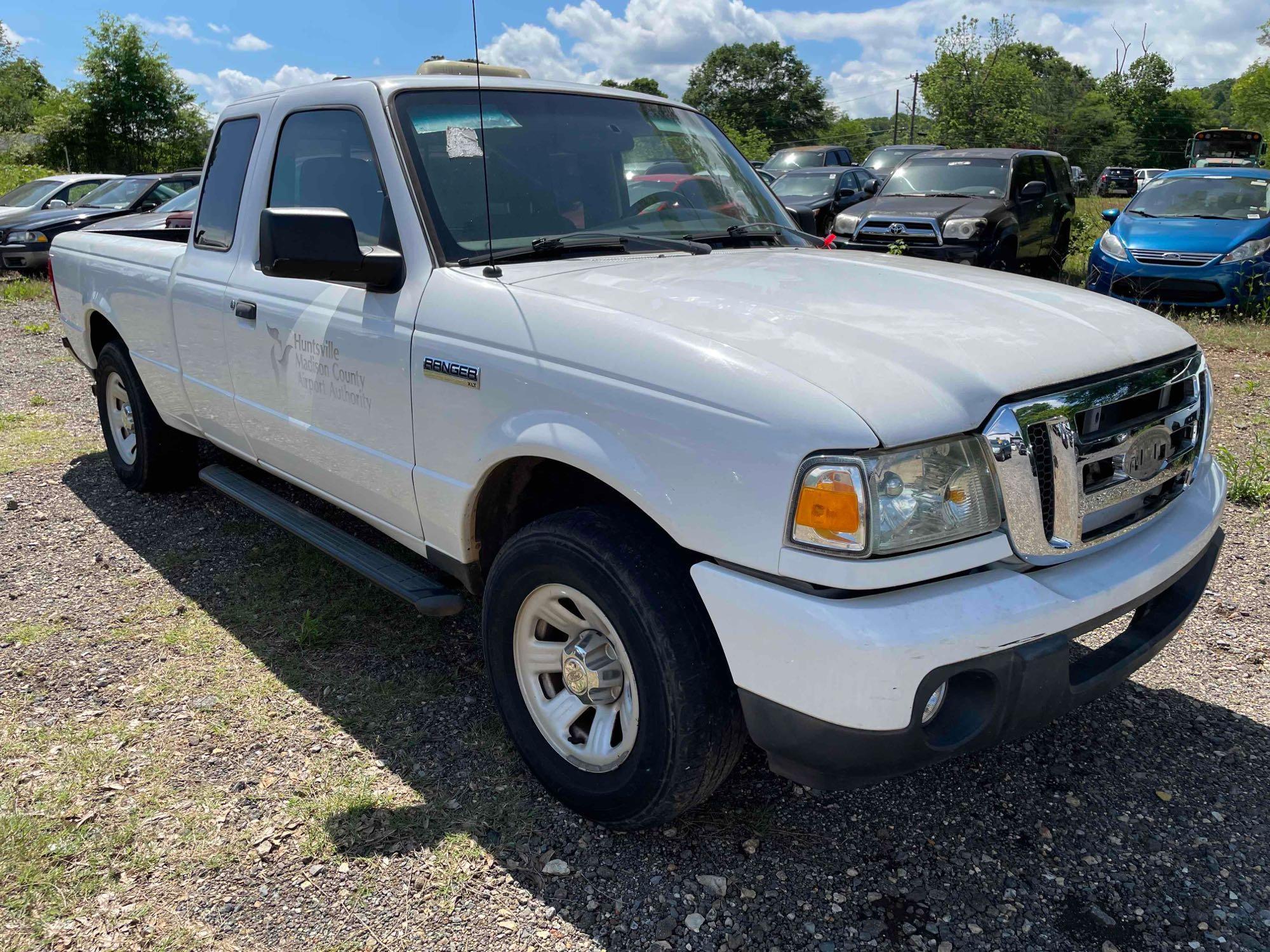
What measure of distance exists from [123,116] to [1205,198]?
112ft

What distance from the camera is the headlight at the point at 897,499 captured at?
1.93 m

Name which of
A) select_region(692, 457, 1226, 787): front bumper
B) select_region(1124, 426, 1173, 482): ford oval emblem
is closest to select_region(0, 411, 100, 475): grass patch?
select_region(692, 457, 1226, 787): front bumper

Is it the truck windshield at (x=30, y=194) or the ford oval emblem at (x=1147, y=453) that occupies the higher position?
the truck windshield at (x=30, y=194)

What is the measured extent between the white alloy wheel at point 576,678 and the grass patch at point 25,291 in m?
13.2

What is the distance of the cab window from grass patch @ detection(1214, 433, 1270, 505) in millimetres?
4085

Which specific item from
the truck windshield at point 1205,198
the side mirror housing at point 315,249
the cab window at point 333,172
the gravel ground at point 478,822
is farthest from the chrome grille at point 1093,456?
the truck windshield at point 1205,198

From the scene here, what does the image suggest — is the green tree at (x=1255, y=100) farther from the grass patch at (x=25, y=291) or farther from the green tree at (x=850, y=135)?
the grass patch at (x=25, y=291)

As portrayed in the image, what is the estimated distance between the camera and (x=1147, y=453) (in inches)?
94.2

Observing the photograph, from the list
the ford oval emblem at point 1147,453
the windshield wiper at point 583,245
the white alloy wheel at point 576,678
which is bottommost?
the white alloy wheel at point 576,678

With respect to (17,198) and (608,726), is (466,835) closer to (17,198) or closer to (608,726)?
(608,726)

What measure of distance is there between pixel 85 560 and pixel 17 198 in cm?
1530

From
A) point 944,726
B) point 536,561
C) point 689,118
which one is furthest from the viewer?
point 689,118

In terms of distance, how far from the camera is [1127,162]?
61219 millimetres

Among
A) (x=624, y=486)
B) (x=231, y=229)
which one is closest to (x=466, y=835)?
(x=624, y=486)
